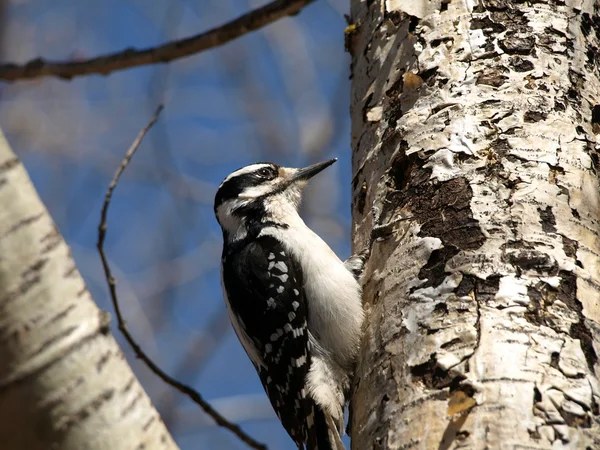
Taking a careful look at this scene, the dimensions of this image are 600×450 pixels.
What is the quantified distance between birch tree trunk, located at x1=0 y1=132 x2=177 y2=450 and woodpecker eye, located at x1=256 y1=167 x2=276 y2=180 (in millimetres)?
3492

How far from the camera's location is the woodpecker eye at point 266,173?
15.9ft

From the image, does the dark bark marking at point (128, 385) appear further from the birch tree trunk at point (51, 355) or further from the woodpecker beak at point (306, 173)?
the woodpecker beak at point (306, 173)

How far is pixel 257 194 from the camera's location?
472 cm

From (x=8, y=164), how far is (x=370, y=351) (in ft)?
5.84

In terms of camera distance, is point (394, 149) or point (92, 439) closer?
point (92, 439)

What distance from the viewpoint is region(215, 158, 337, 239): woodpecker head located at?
455 centimetres

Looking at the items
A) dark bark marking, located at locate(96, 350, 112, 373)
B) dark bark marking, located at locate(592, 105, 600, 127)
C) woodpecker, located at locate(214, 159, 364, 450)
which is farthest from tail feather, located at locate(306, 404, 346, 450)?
dark bark marking, located at locate(96, 350, 112, 373)

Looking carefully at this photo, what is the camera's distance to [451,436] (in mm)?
2174

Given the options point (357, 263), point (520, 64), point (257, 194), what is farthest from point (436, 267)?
point (257, 194)

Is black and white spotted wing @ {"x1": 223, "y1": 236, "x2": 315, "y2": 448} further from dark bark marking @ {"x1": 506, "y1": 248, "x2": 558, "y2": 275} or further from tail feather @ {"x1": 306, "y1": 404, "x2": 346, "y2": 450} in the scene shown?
dark bark marking @ {"x1": 506, "y1": 248, "x2": 558, "y2": 275}

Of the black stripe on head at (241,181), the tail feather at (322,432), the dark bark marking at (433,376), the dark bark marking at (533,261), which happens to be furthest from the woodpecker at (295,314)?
the dark bark marking at (533,261)

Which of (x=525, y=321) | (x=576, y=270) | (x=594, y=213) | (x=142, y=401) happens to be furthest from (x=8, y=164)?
(x=594, y=213)

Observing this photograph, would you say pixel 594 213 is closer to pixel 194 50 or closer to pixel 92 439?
pixel 194 50

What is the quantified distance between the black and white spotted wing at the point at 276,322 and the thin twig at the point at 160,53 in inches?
46.6
